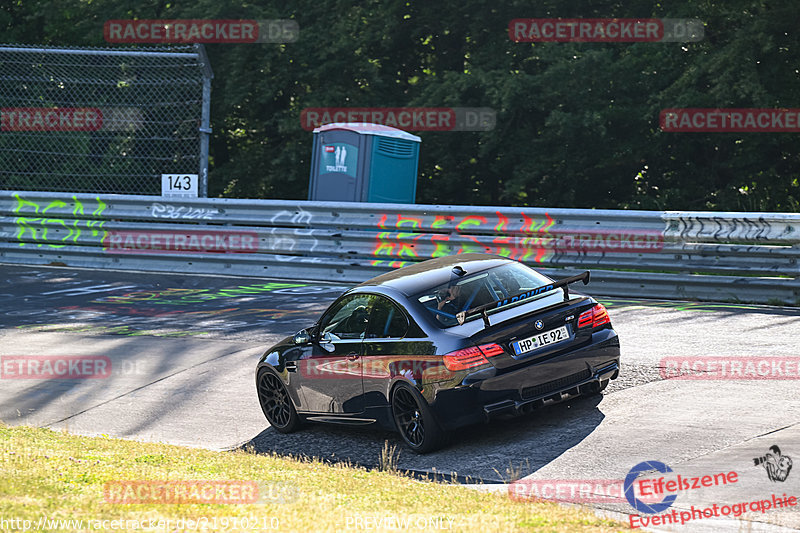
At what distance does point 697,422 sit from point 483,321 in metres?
1.72

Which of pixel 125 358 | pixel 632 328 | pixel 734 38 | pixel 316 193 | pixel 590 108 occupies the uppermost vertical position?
pixel 734 38

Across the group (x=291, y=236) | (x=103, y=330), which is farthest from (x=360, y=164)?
(x=103, y=330)

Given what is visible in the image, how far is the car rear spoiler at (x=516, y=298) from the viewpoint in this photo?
765cm

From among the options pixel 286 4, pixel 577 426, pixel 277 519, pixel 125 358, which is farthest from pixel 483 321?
pixel 286 4

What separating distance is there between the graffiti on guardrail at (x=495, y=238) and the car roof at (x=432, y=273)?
4953 millimetres

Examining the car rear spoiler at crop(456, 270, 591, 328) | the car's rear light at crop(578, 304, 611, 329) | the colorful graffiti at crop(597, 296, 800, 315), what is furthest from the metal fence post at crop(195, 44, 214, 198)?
the car's rear light at crop(578, 304, 611, 329)

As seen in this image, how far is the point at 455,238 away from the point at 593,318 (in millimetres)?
6637

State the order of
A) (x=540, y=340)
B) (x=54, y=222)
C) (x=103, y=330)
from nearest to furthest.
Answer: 1. (x=540, y=340)
2. (x=103, y=330)
3. (x=54, y=222)

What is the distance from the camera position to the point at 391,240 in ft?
50.1

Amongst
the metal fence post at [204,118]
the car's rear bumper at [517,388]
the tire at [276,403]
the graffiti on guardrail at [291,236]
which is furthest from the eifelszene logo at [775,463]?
the metal fence post at [204,118]

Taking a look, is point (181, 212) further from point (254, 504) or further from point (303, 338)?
point (254, 504)

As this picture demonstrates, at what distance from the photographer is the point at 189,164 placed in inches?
923

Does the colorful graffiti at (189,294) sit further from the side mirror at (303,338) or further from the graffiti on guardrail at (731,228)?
the side mirror at (303,338)

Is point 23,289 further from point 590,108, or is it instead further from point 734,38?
point 734,38
